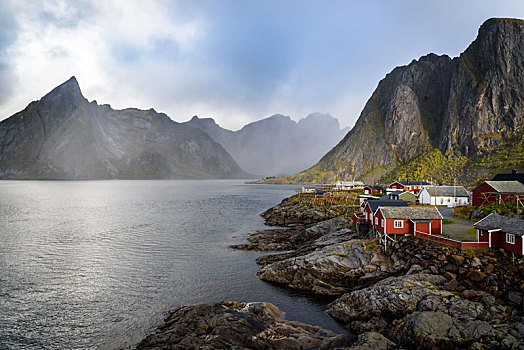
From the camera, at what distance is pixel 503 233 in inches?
1130

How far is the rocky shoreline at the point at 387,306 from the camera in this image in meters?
20.2

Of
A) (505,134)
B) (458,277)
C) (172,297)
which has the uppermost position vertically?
(505,134)

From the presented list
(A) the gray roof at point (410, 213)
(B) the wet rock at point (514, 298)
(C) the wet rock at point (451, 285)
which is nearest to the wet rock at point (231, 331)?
(C) the wet rock at point (451, 285)

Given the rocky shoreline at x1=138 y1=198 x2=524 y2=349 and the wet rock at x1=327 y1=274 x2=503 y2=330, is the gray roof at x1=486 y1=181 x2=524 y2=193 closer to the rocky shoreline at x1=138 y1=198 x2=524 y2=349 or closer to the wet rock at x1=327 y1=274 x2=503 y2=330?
the rocky shoreline at x1=138 y1=198 x2=524 y2=349

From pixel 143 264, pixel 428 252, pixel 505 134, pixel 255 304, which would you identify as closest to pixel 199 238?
pixel 143 264

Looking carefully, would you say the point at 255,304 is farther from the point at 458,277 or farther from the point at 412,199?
the point at 412,199

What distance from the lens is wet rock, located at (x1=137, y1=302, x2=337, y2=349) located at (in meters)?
20.4

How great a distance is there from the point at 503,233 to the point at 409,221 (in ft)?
30.9

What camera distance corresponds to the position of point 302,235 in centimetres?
5278

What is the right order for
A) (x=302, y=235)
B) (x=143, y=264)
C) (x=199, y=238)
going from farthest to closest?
1. (x=199, y=238)
2. (x=302, y=235)
3. (x=143, y=264)

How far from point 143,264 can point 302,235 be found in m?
26.2

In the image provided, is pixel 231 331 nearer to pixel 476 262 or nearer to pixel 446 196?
pixel 476 262

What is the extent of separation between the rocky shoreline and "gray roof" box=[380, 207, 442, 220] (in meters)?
3.06

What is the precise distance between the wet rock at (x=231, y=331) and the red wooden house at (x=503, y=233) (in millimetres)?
18826
